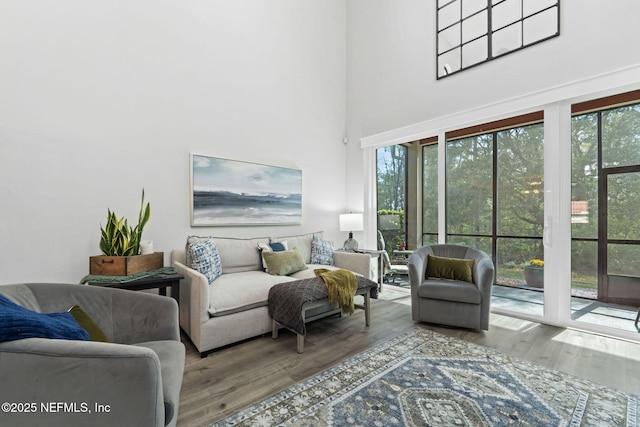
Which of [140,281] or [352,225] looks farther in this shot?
[352,225]

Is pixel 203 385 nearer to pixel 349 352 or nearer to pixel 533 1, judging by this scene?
pixel 349 352

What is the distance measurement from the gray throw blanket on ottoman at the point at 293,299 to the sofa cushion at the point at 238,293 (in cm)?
11

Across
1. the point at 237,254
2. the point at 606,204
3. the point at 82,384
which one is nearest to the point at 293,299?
the point at 237,254

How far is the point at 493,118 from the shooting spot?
10.7 feet

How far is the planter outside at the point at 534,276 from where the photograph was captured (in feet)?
9.84

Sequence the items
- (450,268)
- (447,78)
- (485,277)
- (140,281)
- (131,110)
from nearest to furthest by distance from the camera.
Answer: (140,281) < (485,277) < (131,110) < (450,268) < (447,78)

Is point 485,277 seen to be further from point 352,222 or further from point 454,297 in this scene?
point 352,222

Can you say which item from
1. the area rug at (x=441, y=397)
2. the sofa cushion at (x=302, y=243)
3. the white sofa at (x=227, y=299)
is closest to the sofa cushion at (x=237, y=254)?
the white sofa at (x=227, y=299)

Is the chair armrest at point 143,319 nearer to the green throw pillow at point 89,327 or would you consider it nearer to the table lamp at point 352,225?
the green throw pillow at point 89,327

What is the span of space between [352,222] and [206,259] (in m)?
2.21

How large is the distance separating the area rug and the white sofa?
80cm

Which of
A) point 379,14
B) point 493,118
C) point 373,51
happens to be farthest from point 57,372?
point 379,14

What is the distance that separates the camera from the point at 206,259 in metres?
2.71

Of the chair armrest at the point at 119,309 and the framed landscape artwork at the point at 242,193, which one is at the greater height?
the framed landscape artwork at the point at 242,193
